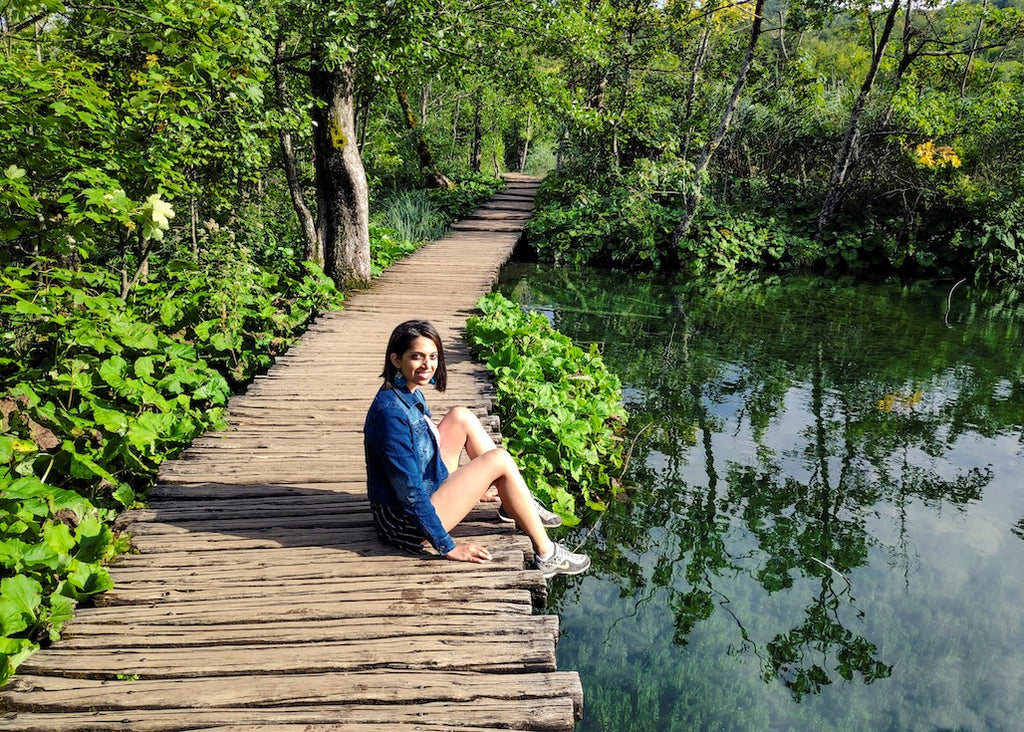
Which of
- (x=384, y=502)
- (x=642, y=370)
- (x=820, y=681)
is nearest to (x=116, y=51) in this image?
(x=384, y=502)

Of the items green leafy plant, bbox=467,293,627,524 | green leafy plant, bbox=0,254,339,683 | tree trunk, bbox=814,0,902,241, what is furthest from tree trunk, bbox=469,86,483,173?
green leafy plant, bbox=0,254,339,683

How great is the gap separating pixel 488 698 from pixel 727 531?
12.0 feet

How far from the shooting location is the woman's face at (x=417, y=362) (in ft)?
11.9

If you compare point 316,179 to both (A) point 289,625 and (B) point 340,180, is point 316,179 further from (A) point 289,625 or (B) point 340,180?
(A) point 289,625

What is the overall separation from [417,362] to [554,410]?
114 inches

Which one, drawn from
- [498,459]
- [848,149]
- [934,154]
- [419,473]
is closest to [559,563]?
[498,459]

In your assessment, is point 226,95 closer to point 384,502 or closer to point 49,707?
point 384,502

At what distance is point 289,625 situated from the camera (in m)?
3.21

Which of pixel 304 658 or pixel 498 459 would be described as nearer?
pixel 304 658

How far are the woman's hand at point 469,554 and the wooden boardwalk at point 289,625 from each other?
5 cm

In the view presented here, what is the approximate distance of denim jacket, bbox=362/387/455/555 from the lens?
3465mm

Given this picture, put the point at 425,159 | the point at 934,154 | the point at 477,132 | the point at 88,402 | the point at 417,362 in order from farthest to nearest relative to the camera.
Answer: the point at 477,132 < the point at 425,159 < the point at 934,154 < the point at 88,402 < the point at 417,362

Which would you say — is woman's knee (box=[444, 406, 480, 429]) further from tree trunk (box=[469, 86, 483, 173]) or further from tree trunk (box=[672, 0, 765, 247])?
tree trunk (box=[469, 86, 483, 173])

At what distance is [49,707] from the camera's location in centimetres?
271
